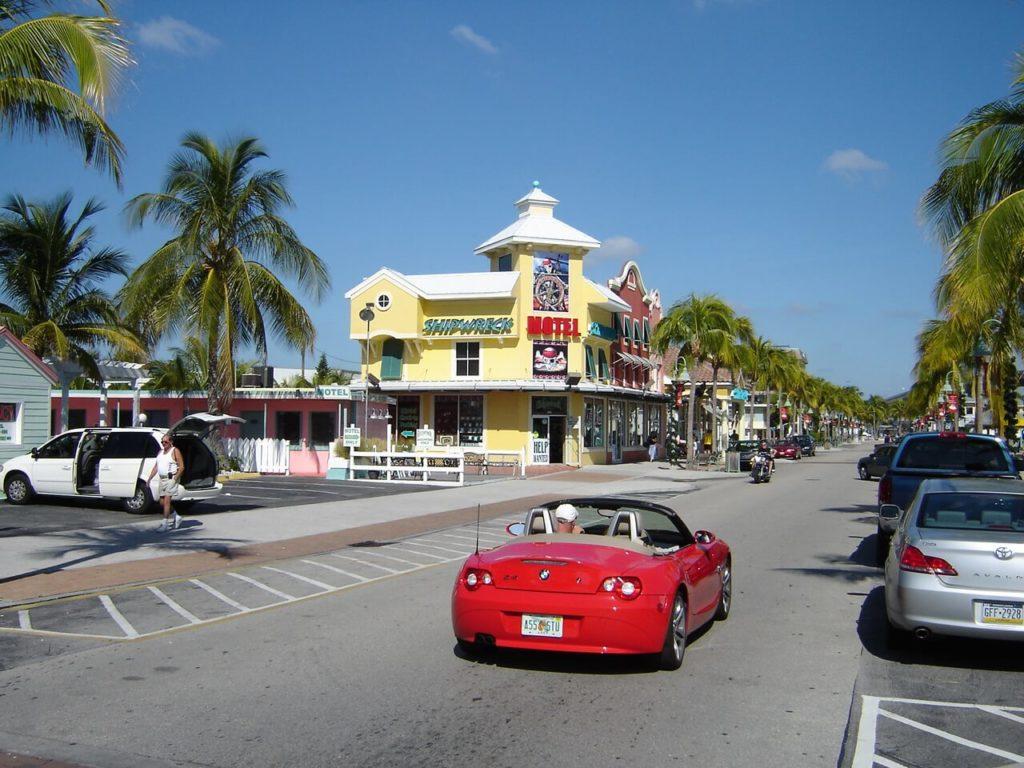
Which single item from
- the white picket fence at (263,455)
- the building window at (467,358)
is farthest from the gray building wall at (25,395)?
the building window at (467,358)

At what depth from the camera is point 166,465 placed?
674 inches

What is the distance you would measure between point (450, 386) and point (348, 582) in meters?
29.7

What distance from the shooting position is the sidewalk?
39.3 ft

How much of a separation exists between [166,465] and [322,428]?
62.7ft

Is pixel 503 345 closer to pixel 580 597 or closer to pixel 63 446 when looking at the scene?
pixel 63 446

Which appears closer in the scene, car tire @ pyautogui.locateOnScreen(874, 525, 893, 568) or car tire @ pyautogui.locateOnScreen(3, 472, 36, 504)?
car tire @ pyautogui.locateOnScreen(874, 525, 893, 568)

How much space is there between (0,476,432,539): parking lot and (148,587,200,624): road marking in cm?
601

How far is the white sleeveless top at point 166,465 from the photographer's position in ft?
55.9

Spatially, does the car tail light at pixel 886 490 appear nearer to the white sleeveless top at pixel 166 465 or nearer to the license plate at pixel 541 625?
the license plate at pixel 541 625

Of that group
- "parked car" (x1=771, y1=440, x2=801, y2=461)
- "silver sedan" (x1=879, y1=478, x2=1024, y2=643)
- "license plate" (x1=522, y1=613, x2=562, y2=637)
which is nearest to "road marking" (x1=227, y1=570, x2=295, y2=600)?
"license plate" (x1=522, y1=613, x2=562, y2=637)

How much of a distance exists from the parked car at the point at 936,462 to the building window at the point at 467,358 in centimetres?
2894

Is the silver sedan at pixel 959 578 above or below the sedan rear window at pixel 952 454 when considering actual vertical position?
below

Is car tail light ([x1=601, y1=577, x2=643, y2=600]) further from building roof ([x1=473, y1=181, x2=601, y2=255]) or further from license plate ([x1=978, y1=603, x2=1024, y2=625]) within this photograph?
building roof ([x1=473, y1=181, x2=601, y2=255])

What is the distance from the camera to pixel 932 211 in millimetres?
17641
